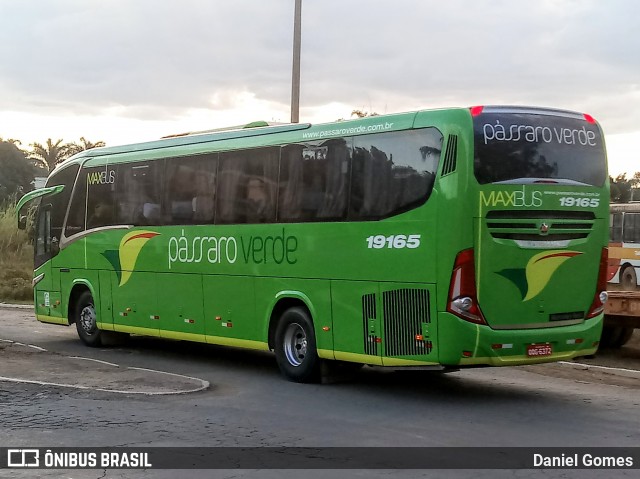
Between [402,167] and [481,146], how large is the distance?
1.09 m

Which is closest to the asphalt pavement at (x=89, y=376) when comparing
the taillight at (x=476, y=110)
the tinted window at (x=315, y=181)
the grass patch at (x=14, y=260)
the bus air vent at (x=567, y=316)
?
the tinted window at (x=315, y=181)

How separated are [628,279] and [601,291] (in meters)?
23.0

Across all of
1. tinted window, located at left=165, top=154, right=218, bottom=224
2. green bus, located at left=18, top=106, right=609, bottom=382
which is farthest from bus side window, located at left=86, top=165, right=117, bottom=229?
tinted window, located at left=165, top=154, right=218, bottom=224

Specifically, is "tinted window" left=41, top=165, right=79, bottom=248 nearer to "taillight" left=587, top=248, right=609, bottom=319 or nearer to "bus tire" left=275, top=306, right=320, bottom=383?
"bus tire" left=275, top=306, right=320, bottom=383

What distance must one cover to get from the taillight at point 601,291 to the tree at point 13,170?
225 feet

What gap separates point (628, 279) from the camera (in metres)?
34.3

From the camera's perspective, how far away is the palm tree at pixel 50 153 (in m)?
66.0

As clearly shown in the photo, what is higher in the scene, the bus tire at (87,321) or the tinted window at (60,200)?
the tinted window at (60,200)

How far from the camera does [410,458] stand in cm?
857

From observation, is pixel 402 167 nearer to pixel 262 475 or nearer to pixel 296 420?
pixel 296 420

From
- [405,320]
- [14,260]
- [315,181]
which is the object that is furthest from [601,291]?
[14,260]

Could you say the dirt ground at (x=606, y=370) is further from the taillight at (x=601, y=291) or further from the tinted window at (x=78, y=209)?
the tinted window at (x=78, y=209)

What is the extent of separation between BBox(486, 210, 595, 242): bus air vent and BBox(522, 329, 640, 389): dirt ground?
275 cm

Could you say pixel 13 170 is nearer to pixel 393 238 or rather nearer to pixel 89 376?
pixel 89 376
